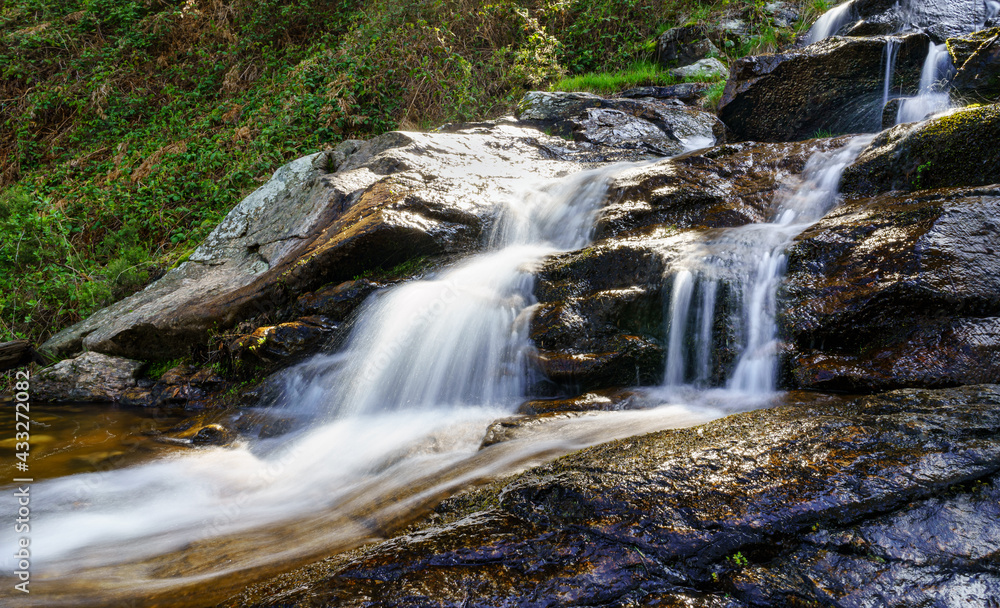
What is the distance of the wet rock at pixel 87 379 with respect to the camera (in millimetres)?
5730

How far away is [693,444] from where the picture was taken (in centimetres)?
232

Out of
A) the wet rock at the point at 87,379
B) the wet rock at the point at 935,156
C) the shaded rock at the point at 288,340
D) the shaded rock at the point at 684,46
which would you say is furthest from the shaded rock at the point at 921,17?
the wet rock at the point at 87,379

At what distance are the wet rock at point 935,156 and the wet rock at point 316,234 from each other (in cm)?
361

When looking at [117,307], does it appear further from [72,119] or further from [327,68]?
[72,119]

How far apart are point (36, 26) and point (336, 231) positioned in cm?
1294

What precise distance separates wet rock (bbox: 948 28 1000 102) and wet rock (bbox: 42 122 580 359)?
4.39m

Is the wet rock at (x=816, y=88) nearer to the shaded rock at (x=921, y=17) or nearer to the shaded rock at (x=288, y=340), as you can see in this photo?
the shaded rock at (x=921, y=17)

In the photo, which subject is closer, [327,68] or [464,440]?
[464,440]

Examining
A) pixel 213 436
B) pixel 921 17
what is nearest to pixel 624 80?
pixel 921 17

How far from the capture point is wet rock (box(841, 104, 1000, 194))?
389 cm

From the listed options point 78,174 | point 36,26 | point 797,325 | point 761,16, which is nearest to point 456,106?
point 761,16

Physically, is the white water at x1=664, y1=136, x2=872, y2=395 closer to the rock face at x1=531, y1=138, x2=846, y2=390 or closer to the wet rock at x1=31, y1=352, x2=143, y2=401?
the rock face at x1=531, y1=138, x2=846, y2=390

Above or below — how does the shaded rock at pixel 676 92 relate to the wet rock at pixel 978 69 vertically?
above

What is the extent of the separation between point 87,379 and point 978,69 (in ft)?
34.3
